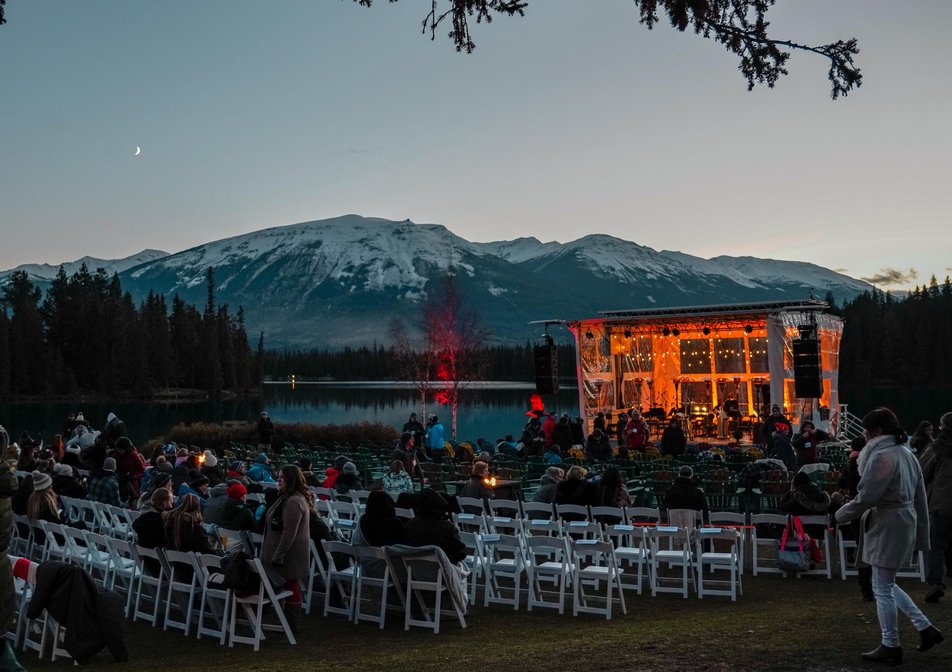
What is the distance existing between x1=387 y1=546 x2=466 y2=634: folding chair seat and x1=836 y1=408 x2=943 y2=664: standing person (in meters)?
2.93

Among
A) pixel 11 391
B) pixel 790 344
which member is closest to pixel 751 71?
pixel 790 344

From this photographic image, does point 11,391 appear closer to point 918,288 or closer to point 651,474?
point 651,474

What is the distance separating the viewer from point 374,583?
7.03 metres

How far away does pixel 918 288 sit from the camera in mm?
96875

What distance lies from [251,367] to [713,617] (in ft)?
342

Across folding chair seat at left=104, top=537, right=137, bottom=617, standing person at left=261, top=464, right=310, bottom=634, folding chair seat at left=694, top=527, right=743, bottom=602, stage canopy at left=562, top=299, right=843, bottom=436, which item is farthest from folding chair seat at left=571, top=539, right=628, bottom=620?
stage canopy at left=562, top=299, right=843, bottom=436

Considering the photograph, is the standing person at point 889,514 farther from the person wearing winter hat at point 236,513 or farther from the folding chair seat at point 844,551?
the person wearing winter hat at point 236,513

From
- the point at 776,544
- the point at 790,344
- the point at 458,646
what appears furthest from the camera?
the point at 790,344

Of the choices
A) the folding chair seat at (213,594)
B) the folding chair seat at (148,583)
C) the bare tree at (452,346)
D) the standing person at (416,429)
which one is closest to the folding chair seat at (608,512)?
the folding chair seat at (213,594)

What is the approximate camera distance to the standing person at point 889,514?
4840 mm

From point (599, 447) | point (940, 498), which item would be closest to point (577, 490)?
point (940, 498)

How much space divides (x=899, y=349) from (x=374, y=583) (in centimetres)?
8768

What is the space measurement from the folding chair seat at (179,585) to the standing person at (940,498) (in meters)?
5.33

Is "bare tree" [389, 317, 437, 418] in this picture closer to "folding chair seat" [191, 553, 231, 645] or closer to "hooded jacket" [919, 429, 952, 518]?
"folding chair seat" [191, 553, 231, 645]
